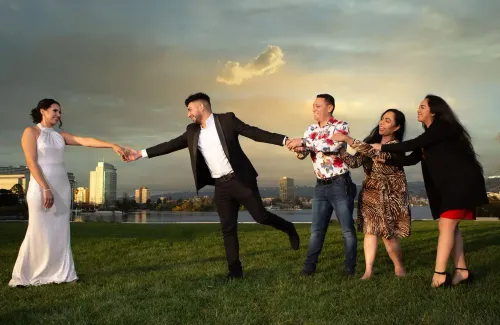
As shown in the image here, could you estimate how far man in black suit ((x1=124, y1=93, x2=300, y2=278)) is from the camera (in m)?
6.78

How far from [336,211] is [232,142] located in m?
1.66

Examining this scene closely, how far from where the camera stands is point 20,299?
239 inches

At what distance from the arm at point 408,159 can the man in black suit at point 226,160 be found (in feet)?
4.47

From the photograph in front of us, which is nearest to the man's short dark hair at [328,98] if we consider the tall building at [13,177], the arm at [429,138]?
the arm at [429,138]

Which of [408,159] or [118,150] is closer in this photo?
[408,159]

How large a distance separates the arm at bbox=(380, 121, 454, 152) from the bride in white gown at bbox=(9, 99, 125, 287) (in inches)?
183

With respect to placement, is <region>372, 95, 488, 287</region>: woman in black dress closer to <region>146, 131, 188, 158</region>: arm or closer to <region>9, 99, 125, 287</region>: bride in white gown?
<region>146, 131, 188, 158</region>: arm

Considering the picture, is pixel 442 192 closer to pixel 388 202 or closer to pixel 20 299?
pixel 388 202

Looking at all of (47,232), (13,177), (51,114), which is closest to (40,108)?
(51,114)

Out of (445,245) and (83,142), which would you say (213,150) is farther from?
(445,245)

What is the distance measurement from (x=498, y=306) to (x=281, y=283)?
8.00ft

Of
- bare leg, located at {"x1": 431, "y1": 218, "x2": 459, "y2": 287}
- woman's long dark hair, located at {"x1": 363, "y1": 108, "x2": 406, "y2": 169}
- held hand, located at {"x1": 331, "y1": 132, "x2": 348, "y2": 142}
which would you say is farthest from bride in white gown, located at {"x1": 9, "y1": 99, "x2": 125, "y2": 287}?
bare leg, located at {"x1": 431, "y1": 218, "x2": 459, "y2": 287}

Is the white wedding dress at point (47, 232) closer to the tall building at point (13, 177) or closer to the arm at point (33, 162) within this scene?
the arm at point (33, 162)

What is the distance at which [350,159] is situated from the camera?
21.9ft
